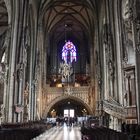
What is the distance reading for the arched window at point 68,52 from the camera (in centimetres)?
4234

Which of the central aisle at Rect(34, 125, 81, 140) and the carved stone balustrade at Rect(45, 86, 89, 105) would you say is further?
the carved stone balustrade at Rect(45, 86, 89, 105)

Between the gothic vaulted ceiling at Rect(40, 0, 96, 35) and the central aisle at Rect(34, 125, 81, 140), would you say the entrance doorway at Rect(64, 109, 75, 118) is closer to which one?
the gothic vaulted ceiling at Rect(40, 0, 96, 35)

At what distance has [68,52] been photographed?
139ft

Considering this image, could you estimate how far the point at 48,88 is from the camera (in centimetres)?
3738

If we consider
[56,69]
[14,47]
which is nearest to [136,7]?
[14,47]

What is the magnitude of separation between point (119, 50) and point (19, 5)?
31.7 ft

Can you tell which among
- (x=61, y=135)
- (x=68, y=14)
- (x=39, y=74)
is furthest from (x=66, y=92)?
(x=61, y=135)

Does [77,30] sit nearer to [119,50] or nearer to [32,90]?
[32,90]

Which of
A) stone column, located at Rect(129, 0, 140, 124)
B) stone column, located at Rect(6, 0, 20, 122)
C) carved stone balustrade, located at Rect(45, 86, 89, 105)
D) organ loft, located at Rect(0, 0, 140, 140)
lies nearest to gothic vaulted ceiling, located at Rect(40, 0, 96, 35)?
organ loft, located at Rect(0, 0, 140, 140)

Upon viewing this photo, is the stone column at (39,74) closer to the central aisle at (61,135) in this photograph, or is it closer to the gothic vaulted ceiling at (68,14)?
the gothic vaulted ceiling at (68,14)

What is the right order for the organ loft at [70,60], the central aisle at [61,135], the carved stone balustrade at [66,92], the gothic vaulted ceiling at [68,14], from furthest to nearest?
the carved stone balustrade at [66,92] → the gothic vaulted ceiling at [68,14] → the organ loft at [70,60] → the central aisle at [61,135]

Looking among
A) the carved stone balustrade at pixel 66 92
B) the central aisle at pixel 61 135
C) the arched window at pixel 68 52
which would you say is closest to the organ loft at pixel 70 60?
the arched window at pixel 68 52

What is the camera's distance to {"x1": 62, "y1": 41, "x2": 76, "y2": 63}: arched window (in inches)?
1667

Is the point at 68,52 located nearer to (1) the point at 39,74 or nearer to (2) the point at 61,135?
(1) the point at 39,74
